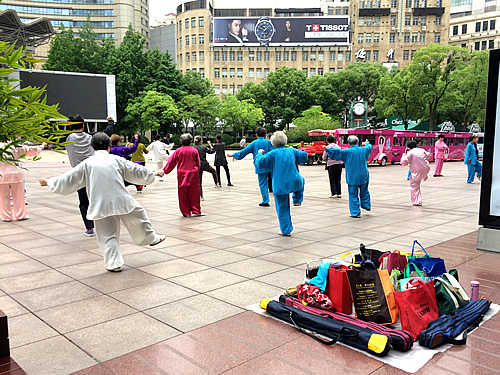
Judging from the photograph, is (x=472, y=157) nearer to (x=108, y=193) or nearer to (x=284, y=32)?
(x=108, y=193)

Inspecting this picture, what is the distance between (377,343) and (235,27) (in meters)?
80.4

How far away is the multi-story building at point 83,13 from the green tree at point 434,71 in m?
67.9

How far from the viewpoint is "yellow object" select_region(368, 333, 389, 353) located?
317 centimetres

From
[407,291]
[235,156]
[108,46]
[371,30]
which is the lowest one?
[407,291]

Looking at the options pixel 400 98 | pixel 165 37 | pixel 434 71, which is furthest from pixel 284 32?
pixel 434 71

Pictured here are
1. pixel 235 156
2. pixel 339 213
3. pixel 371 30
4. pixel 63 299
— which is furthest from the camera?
pixel 371 30

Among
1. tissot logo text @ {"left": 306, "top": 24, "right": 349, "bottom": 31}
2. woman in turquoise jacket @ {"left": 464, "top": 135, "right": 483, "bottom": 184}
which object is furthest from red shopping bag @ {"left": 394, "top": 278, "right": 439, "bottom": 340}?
tissot logo text @ {"left": 306, "top": 24, "right": 349, "bottom": 31}

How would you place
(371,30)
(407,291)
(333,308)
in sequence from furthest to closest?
1. (371,30)
2. (333,308)
3. (407,291)

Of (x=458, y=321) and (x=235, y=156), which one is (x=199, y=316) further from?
(x=235, y=156)

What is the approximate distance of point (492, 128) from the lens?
6.09 metres

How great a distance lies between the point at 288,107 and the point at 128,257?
163 feet

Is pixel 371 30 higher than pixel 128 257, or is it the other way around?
pixel 371 30

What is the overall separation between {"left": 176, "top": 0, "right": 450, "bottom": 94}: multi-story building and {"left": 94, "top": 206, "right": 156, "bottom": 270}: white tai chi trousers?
75.8 meters

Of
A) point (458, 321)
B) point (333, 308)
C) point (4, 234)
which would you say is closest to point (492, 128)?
A: point (458, 321)
